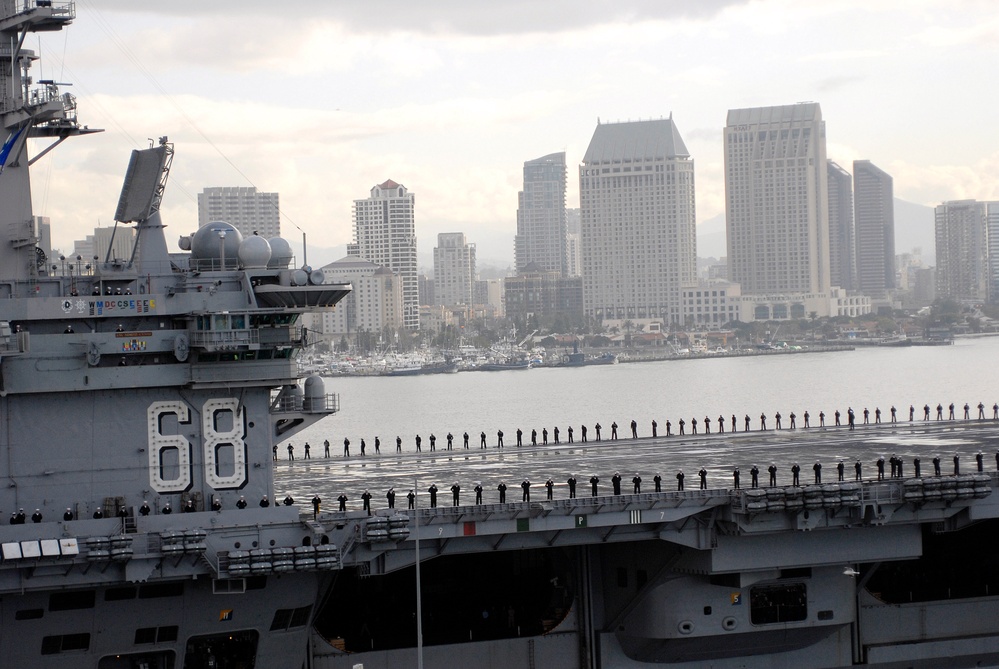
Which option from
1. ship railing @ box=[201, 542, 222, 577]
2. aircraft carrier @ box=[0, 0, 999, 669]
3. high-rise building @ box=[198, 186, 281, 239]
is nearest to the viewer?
ship railing @ box=[201, 542, 222, 577]

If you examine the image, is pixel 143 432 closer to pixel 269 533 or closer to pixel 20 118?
pixel 269 533

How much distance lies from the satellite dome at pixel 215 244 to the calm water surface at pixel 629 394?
5001cm

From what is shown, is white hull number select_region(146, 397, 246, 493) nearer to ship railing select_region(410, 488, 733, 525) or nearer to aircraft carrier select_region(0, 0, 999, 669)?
aircraft carrier select_region(0, 0, 999, 669)

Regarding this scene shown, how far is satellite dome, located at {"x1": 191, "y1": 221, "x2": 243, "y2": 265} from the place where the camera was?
966 inches

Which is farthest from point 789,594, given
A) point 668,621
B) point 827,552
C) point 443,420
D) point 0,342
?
point 443,420

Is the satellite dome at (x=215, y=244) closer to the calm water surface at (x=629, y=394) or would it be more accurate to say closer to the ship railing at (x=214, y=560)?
the ship railing at (x=214, y=560)

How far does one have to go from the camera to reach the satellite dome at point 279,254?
24.8 meters

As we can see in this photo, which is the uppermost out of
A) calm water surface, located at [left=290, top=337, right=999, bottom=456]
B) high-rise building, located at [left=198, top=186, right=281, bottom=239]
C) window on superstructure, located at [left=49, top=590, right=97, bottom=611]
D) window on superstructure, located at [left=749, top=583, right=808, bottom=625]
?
high-rise building, located at [left=198, top=186, right=281, bottom=239]

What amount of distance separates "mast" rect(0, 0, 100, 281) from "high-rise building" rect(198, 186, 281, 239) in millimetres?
123162

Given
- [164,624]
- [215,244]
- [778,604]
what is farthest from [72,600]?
[778,604]

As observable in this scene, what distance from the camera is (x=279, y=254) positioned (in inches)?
976

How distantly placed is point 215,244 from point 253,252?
88cm

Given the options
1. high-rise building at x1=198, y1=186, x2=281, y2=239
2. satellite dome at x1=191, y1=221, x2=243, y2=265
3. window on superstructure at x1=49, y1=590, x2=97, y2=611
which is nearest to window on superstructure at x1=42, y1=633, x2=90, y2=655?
window on superstructure at x1=49, y1=590, x2=97, y2=611

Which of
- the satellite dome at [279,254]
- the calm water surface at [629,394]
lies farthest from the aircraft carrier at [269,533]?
the calm water surface at [629,394]
